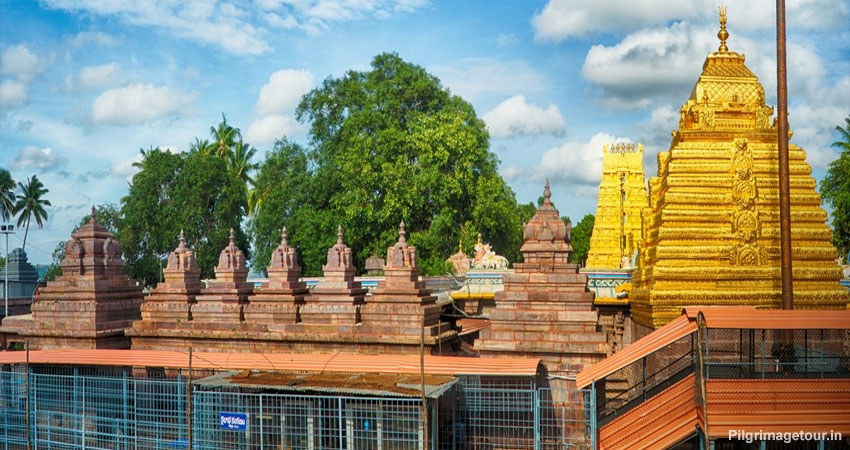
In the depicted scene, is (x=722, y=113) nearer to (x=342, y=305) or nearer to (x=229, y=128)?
(x=342, y=305)

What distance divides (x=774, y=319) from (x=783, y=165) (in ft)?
16.3

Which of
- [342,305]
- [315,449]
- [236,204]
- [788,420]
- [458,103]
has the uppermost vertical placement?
[458,103]

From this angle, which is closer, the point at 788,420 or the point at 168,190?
the point at 788,420

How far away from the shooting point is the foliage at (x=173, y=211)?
135 feet

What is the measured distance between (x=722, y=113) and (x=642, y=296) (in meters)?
4.82

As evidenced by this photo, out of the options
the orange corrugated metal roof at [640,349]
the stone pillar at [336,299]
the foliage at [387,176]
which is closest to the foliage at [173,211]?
the foliage at [387,176]

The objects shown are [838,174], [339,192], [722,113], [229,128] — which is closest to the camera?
[722,113]

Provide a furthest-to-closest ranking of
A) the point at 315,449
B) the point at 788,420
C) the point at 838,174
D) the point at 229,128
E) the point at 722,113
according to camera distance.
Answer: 1. the point at 229,128
2. the point at 838,174
3. the point at 722,113
4. the point at 315,449
5. the point at 788,420

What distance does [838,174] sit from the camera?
138ft

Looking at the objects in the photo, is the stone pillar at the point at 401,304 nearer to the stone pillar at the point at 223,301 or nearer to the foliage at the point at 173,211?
the stone pillar at the point at 223,301

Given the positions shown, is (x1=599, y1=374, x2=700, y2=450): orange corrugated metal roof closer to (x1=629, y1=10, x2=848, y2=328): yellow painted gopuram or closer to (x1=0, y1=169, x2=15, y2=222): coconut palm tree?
(x1=629, y1=10, x2=848, y2=328): yellow painted gopuram

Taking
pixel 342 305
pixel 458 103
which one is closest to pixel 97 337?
pixel 342 305

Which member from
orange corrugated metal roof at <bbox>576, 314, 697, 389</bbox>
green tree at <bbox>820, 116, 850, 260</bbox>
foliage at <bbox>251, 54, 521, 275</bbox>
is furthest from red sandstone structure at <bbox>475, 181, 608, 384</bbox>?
green tree at <bbox>820, 116, 850, 260</bbox>

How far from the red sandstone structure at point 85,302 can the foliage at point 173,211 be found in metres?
20.5
